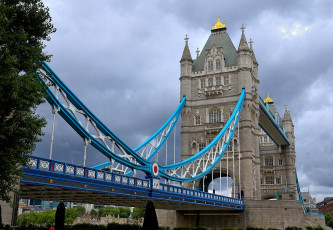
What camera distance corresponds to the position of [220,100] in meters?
53.1

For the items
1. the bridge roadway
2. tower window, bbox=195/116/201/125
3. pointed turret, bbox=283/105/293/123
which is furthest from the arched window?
pointed turret, bbox=283/105/293/123

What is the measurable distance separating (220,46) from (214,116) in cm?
1076

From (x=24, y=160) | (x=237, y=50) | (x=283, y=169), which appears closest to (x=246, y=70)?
(x=237, y=50)

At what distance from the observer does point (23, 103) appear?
512 inches

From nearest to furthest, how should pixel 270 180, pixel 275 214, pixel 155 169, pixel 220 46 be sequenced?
pixel 155 169, pixel 275 214, pixel 220 46, pixel 270 180

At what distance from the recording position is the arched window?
52875 mm

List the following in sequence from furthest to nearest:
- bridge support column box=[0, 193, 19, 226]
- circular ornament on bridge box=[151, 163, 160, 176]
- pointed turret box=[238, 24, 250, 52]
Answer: pointed turret box=[238, 24, 250, 52], circular ornament on bridge box=[151, 163, 160, 176], bridge support column box=[0, 193, 19, 226]

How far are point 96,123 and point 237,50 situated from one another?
34852 mm

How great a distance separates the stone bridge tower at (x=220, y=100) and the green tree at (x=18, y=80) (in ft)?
126

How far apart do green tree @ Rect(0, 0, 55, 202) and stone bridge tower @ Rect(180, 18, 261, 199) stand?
38.3 metres

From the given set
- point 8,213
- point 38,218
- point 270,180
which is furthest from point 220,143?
point 38,218

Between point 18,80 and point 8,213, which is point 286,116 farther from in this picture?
point 18,80

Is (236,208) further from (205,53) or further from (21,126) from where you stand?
(21,126)

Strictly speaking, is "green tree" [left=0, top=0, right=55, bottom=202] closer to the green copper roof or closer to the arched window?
the arched window
